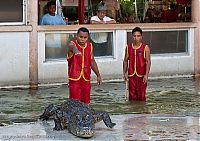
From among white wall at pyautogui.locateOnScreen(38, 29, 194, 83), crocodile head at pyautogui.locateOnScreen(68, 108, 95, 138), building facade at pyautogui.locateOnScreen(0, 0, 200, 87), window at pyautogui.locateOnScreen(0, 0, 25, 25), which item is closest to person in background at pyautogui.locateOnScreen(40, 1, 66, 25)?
building facade at pyautogui.locateOnScreen(0, 0, 200, 87)

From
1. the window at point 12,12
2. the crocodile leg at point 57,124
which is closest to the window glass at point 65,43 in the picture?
the window at point 12,12

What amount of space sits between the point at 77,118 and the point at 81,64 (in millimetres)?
1866

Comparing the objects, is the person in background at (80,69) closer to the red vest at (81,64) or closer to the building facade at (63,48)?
the red vest at (81,64)

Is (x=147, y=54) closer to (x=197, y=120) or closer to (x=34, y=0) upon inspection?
(x=197, y=120)

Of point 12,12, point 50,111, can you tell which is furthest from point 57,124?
point 12,12

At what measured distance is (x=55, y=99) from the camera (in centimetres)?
1140

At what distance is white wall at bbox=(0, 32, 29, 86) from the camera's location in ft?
42.2

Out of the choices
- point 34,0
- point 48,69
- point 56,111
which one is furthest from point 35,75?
point 56,111

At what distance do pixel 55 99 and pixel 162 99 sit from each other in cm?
199

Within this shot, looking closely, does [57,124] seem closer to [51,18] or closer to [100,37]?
[51,18]

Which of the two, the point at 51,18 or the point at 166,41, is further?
the point at 166,41

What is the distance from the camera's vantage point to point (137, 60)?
1089cm

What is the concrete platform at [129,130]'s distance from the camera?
24.8 ft

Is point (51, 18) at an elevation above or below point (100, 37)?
above
